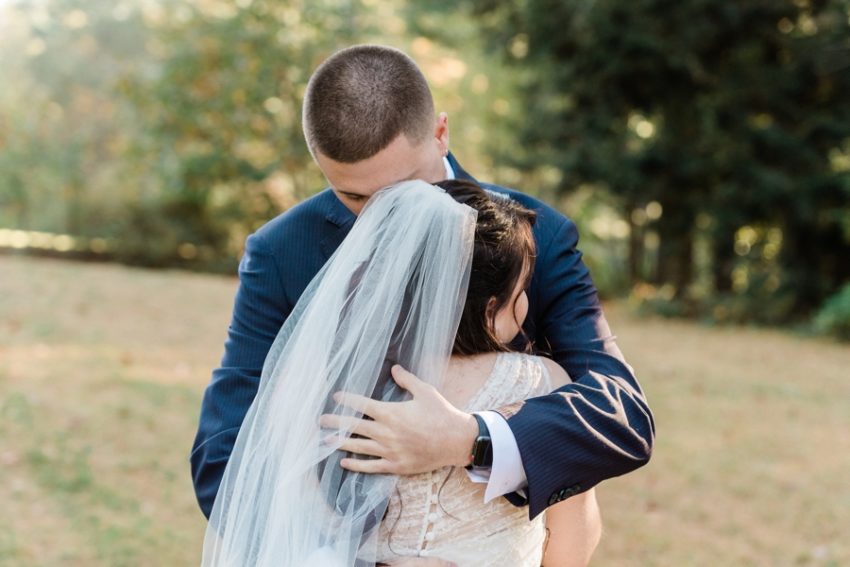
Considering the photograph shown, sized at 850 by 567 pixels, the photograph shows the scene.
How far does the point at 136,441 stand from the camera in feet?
22.2

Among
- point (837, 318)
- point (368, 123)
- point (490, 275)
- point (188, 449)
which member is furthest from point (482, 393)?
point (837, 318)

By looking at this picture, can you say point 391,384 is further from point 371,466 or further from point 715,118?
point 715,118

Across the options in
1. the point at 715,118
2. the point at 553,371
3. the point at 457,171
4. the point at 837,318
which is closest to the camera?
the point at 553,371

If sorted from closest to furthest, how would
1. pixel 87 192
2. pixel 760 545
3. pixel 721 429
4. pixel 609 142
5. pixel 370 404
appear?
pixel 370 404 → pixel 760 545 → pixel 721 429 → pixel 609 142 → pixel 87 192

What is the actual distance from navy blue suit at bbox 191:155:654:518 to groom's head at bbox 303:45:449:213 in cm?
19

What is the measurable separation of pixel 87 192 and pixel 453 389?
2234cm

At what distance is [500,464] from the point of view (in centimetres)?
206

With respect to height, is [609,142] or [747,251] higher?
[609,142]

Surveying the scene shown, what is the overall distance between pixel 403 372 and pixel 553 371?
1.30 feet

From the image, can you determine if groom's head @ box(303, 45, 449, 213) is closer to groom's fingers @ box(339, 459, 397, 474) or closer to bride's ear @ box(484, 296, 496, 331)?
bride's ear @ box(484, 296, 496, 331)

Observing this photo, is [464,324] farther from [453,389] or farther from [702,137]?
[702,137]

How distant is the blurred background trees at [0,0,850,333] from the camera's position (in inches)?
557

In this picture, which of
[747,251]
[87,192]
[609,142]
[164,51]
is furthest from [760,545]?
[87,192]

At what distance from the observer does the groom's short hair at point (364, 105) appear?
2.33 m
